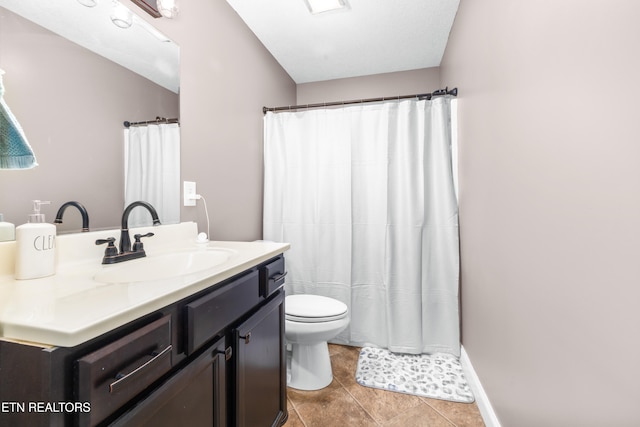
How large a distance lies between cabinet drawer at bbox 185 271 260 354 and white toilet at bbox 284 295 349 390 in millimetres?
618

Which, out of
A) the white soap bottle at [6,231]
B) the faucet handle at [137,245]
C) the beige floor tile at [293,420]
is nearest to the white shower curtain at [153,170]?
the faucet handle at [137,245]

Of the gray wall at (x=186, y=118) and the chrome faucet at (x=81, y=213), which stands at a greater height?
the gray wall at (x=186, y=118)

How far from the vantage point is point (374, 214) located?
2.08 metres

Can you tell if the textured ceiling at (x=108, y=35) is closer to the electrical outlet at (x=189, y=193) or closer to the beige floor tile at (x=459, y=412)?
the electrical outlet at (x=189, y=193)

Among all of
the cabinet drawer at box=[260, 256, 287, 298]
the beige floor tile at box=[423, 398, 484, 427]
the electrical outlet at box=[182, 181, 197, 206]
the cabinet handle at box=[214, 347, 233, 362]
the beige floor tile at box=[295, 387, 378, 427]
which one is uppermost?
the electrical outlet at box=[182, 181, 197, 206]

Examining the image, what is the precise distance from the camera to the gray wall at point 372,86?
2.60 m

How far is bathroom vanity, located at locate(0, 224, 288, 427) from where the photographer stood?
1.48 feet

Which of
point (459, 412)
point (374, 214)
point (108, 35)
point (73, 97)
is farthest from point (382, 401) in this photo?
point (108, 35)

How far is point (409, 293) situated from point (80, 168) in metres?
1.95

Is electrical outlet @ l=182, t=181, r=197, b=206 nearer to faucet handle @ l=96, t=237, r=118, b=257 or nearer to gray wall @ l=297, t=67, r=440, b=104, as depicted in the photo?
faucet handle @ l=96, t=237, r=118, b=257

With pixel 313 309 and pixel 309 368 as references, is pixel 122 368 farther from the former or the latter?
pixel 309 368

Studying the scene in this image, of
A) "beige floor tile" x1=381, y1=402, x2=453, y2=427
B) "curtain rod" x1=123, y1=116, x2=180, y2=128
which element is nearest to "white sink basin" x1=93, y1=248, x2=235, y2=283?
"curtain rod" x1=123, y1=116, x2=180, y2=128

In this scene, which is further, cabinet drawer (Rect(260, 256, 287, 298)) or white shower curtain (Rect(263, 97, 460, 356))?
white shower curtain (Rect(263, 97, 460, 356))

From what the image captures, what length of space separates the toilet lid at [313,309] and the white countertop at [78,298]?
2.41 ft
